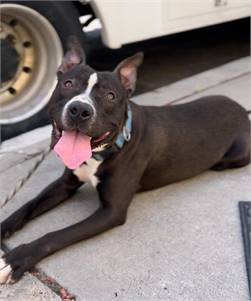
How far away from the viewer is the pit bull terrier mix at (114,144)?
2.88 m

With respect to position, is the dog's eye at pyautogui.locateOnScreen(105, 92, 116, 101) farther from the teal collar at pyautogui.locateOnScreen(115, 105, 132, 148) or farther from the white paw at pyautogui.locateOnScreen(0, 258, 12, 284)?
the white paw at pyautogui.locateOnScreen(0, 258, 12, 284)

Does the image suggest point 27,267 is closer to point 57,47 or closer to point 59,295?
point 59,295

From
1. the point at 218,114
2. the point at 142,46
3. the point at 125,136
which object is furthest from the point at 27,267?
the point at 142,46

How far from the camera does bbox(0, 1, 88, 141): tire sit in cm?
405

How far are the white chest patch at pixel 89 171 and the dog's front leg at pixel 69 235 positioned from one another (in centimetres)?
A: 6

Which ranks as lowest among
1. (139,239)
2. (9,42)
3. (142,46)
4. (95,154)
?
(142,46)

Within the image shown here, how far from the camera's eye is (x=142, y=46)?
6.98 metres

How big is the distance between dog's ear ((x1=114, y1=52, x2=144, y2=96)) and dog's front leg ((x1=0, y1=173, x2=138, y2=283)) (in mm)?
581

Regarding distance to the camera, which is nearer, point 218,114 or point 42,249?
point 42,249

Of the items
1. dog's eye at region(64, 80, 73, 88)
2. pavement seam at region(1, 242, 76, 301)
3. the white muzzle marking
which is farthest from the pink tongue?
pavement seam at region(1, 242, 76, 301)

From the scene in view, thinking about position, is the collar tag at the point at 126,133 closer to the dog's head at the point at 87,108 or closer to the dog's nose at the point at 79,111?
the dog's head at the point at 87,108

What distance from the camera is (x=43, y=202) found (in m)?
3.34

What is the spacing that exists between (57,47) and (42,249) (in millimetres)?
1813

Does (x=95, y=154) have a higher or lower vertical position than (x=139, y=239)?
higher
